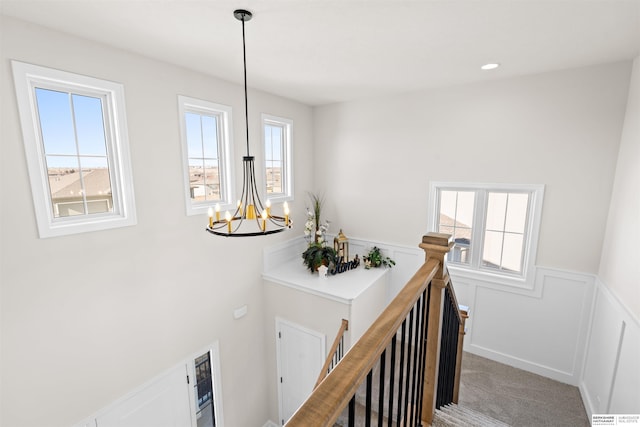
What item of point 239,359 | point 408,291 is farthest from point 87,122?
point 239,359

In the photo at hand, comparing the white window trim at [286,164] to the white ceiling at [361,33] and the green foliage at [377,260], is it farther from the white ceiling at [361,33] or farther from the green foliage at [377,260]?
the green foliage at [377,260]

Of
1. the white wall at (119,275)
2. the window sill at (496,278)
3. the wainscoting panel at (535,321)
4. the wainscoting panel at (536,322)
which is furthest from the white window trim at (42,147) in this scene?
the wainscoting panel at (536,322)

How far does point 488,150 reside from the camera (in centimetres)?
351

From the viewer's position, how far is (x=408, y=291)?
49.2 inches

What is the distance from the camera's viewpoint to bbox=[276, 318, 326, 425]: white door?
12.8ft

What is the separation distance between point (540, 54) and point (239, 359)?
4855 mm

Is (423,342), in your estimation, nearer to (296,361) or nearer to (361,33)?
(361,33)

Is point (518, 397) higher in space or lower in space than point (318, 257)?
lower

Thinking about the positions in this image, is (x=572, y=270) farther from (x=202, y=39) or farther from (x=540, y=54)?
(x=202, y=39)

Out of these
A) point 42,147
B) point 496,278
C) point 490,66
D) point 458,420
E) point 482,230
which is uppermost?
point 490,66

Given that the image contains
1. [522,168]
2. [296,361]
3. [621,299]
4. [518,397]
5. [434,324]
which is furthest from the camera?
[296,361]

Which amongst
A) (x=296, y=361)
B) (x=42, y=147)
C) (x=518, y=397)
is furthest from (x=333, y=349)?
(x=42, y=147)

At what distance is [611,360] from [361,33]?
360 cm

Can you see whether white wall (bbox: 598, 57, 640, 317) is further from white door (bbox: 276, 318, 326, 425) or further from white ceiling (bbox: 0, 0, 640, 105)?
white door (bbox: 276, 318, 326, 425)
